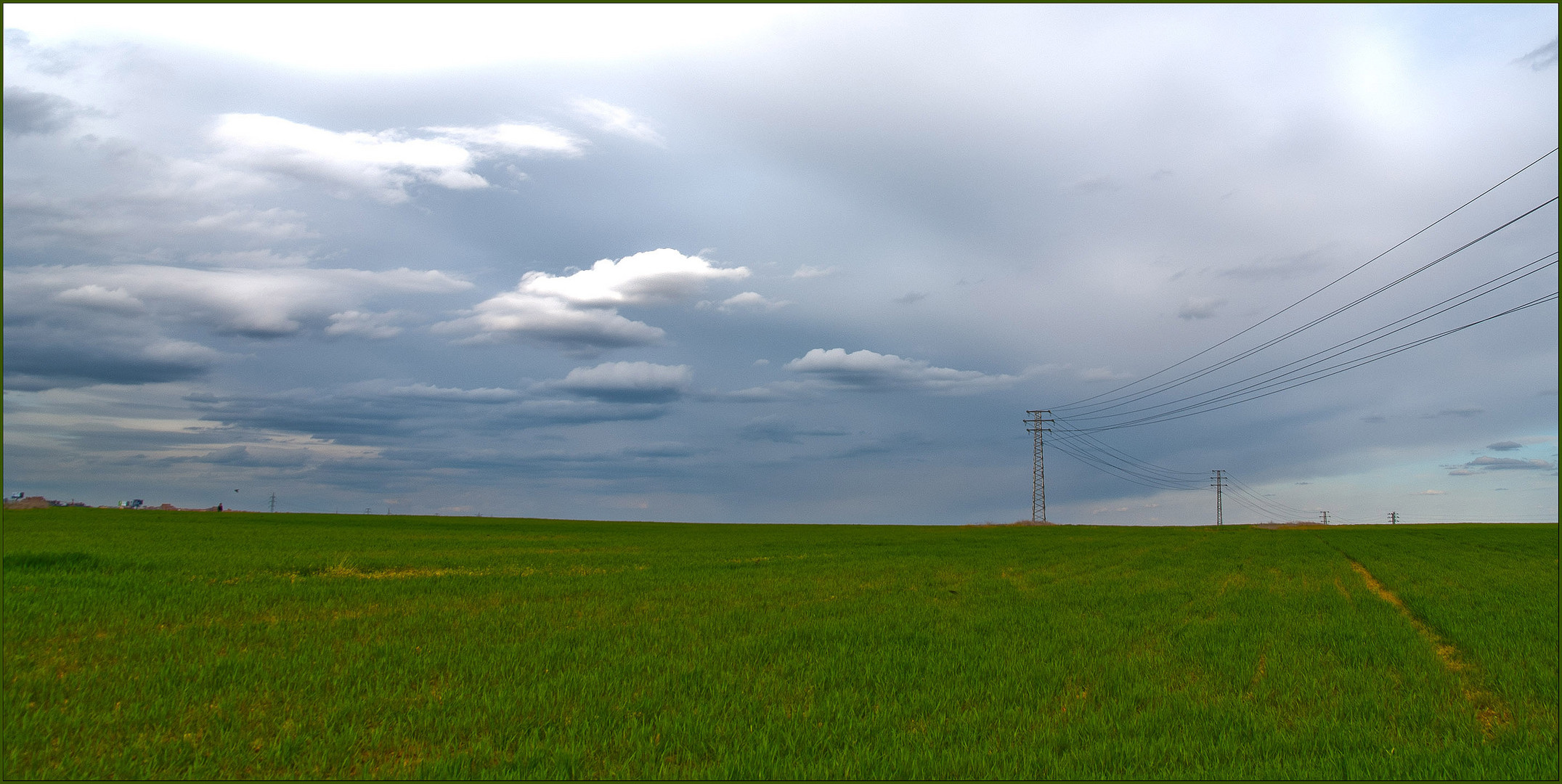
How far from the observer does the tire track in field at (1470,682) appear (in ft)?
32.8

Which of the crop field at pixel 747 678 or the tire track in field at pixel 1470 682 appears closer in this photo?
the crop field at pixel 747 678

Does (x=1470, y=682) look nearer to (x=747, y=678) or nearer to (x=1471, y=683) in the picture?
(x=1471, y=683)

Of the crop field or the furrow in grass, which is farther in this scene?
the furrow in grass

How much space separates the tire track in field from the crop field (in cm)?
9

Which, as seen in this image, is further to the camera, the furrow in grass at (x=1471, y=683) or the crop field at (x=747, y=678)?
the furrow in grass at (x=1471, y=683)

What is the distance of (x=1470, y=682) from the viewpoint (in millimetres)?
12055

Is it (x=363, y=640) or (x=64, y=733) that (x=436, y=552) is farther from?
(x=64, y=733)

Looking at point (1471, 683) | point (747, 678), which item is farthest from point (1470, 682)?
point (747, 678)

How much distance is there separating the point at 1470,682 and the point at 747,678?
11.3 meters

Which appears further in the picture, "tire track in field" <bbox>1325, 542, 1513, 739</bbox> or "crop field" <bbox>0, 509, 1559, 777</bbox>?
"tire track in field" <bbox>1325, 542, 1513, 739</bbox>

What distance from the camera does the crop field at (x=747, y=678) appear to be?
7957mm

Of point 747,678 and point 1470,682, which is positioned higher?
point 747,678

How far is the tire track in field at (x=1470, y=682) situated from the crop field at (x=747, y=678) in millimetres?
90

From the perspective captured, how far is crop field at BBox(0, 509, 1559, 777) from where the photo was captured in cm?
796
